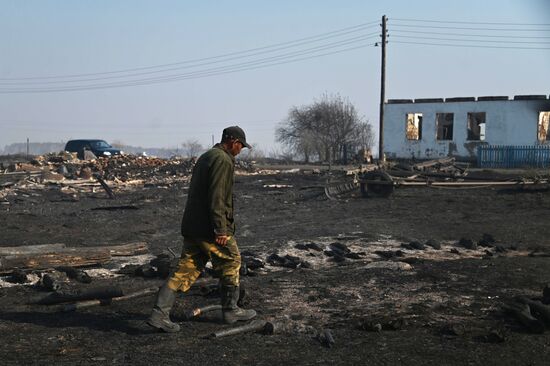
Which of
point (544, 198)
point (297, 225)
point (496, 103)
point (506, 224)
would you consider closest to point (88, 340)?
point (297, 225)

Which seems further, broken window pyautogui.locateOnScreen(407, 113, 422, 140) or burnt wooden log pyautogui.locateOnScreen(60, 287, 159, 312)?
broken window pyautogui.locateOnScreen(407, 113, 422, 140)

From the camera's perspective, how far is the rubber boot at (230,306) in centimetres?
627

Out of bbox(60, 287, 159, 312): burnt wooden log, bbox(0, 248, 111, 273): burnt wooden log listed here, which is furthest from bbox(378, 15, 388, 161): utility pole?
bbox(60, 287, 159, 312): burnt wooden log

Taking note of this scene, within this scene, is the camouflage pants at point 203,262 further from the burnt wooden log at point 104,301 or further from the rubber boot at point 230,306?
the burnt wooden log at point 104,301

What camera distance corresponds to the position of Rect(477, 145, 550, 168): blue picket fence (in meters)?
37.4

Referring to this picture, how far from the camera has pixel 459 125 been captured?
138ft

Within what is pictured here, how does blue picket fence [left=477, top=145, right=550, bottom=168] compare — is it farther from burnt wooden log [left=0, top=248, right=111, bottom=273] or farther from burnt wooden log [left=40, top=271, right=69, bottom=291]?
burnt wooden log [left=40, top=271, right=69, bottom=291]

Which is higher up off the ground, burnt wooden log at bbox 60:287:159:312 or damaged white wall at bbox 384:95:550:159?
damaged white wall at bbox 384:95:550:159

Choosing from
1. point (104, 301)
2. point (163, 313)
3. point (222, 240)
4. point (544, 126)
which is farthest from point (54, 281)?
point (544, 126)

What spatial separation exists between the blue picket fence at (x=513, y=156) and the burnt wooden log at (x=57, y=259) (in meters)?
31.2

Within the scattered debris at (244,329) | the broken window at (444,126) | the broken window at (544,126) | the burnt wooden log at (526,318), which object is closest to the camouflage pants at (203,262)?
the scattered debris at (244,329)

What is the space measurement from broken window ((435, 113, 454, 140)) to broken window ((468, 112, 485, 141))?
117 cm

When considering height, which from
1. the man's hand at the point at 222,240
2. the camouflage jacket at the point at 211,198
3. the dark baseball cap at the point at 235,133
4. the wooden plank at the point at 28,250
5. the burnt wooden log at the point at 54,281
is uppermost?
the dark baseball cap at the point at 235,133

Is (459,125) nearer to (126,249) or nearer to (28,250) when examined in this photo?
(126,249)
